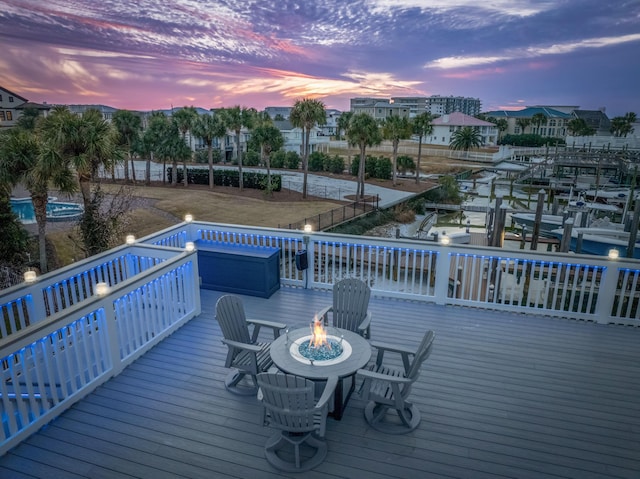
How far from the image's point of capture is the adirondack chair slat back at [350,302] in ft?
16.2

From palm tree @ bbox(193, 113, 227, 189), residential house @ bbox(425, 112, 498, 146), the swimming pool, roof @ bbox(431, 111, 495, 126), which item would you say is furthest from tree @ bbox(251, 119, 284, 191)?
roof @ bbox(431, 111, 495, 126)

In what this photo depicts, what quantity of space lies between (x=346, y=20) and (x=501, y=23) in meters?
12.1

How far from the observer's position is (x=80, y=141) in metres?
11.0

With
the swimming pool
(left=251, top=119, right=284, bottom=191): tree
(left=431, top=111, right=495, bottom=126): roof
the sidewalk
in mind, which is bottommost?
the swimming pool

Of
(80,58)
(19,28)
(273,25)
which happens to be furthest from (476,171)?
(19,28)

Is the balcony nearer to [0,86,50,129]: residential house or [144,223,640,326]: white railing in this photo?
[144,223,640,326]: white railing

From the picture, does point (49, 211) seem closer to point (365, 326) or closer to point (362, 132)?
point (362, 132)

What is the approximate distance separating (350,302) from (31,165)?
10.4 meters

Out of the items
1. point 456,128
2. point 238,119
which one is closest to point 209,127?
point 238,119

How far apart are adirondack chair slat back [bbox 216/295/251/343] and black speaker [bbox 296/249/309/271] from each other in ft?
8.01

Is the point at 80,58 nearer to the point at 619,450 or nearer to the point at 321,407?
the point at 321,407

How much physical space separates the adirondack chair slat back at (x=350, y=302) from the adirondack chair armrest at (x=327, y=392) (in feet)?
4.98

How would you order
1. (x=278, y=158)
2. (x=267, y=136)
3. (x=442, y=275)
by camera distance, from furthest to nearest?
(x=278, y=158)
(x=267, y=136)
(x=442, y=275)

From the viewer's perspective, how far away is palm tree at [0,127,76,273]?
10602 millimetres
